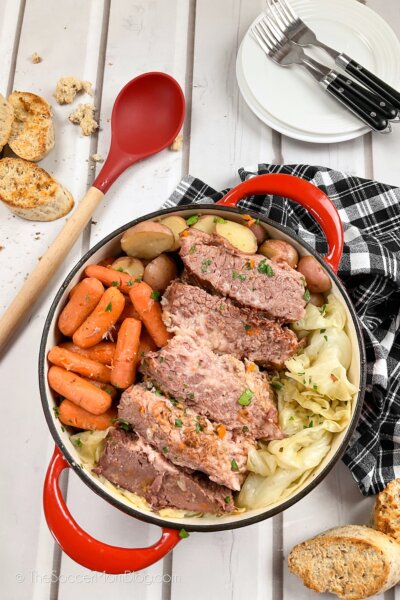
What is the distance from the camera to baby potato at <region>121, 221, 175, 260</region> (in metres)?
2.75

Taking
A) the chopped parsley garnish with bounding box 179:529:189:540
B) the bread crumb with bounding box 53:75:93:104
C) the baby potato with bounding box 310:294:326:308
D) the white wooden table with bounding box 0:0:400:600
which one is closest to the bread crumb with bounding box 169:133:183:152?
the white wooden table with bounding box 0:0:400:600

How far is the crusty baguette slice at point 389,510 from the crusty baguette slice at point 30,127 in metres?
2.22

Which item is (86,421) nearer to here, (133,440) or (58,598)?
(133,440)

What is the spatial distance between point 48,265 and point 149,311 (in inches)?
28.2

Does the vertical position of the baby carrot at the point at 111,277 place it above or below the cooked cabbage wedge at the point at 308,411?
above

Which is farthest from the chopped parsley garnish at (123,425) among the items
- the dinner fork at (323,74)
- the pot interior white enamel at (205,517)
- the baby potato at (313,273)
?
the dinner fork at (323,74)

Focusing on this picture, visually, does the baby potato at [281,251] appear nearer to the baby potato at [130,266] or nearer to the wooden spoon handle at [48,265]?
the baby potato at [130,266]

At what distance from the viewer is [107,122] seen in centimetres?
356

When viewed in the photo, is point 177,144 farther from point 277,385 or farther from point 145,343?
point 277,385

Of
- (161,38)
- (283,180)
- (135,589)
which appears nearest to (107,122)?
(161,38)

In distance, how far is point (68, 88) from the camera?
11.6ft

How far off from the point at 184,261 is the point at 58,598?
163 cm

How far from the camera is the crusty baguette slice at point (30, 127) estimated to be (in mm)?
3389

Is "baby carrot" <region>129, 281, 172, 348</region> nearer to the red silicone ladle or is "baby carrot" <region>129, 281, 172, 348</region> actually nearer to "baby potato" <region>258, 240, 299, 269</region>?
"baby potato" <region>258, 240, 299, 269</region>
